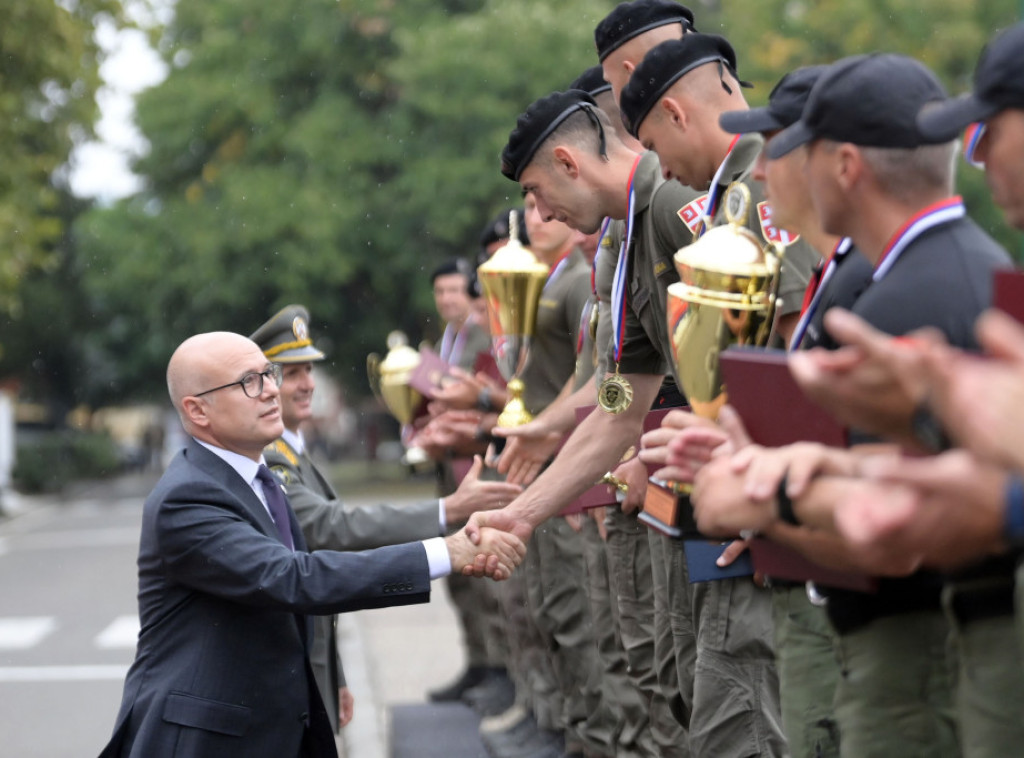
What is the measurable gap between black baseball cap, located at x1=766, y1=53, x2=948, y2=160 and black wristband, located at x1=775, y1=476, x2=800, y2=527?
2.38 ft

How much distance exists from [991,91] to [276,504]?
2920 mm

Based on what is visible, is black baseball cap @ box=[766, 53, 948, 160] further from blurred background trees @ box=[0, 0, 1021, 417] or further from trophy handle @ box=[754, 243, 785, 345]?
blurred background trees @ box=[0, 0, 1021, 417]

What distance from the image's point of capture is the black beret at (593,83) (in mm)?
6293

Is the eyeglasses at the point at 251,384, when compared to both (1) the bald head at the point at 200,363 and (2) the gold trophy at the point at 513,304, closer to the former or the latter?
(1) the bald head at the point at 200,363

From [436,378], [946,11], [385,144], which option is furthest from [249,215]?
[436,378]

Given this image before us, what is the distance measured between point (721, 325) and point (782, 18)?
2962cm

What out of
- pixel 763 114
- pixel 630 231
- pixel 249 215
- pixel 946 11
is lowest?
pixel 249 215

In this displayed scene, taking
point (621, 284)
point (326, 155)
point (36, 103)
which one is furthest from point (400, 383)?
point (326, 155)

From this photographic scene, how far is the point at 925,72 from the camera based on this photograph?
304 centimetres

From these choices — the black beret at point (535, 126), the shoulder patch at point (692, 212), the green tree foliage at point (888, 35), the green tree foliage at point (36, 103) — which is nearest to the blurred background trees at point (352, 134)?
the green tree foliage at point (888, 35)

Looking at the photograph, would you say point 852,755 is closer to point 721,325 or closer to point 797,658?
point 797,658

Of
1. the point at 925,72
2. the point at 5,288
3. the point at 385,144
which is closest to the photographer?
the point at 925,72

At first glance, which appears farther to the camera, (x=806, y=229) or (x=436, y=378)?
(x=436, y=378)

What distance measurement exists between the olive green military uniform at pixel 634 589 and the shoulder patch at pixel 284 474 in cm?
123
